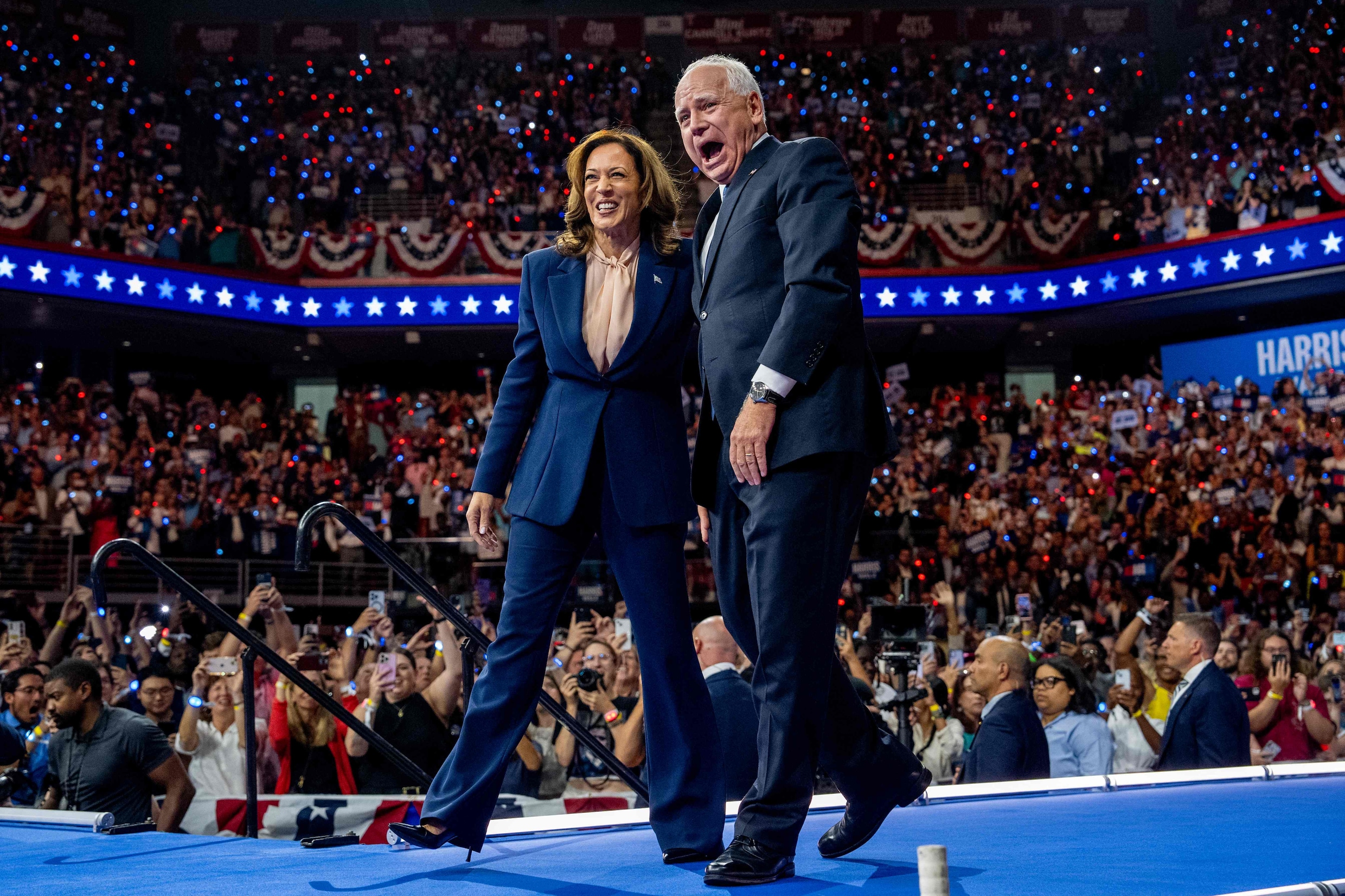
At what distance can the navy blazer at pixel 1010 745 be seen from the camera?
4.83 m

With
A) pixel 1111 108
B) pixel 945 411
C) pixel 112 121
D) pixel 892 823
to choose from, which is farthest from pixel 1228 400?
pixel 112 121

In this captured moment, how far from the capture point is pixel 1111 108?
68.1 feet

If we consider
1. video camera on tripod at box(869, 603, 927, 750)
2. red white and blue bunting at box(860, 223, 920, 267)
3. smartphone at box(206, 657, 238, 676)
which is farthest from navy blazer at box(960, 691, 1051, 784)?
red white and blue bunting at box(860, 223, 920, 267)

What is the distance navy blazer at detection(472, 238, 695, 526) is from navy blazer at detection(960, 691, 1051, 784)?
8.30 feet

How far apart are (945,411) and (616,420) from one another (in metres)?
14.4

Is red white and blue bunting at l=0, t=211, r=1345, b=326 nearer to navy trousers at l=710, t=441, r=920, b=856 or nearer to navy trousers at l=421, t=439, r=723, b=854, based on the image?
navy trousers at l=421, t=439, r=723, b=854

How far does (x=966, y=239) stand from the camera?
1845cm

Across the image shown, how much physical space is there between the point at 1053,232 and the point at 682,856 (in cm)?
1728

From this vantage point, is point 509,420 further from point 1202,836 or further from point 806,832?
point 1202,836

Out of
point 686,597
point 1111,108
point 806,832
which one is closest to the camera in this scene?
point 686,597

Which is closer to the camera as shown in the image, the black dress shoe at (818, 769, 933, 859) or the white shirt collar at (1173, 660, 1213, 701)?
the black dress shoe at (818, 769, 933, 859)

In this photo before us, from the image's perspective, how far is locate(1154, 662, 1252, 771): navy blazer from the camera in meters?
4.90

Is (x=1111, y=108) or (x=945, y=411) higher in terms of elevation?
(x=1111, y=108)

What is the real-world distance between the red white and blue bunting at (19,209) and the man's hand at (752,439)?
15.4 metres
